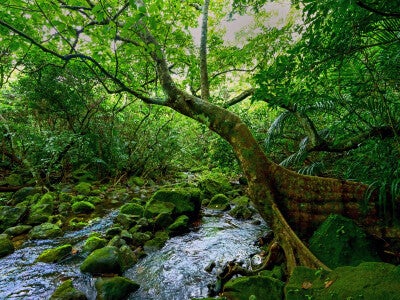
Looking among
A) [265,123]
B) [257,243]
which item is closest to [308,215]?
[257,243]

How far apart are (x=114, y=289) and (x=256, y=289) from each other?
6.41 ft

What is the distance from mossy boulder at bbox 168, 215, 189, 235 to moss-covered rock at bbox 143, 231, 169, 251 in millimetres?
278

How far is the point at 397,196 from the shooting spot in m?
3.37

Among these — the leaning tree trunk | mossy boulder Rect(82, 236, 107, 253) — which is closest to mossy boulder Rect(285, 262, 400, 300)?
the leaning tree trunk

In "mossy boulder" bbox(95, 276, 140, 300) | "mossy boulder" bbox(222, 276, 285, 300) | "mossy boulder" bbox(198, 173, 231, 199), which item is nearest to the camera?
"mossy boulder" bbox(222, 276, 285, 300)

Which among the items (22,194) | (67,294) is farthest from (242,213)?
(22,194)

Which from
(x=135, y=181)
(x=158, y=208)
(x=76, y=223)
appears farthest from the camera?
(x=135, y=181)

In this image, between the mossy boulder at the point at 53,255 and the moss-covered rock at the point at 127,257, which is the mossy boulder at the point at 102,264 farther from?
the mossy boulder at the point at 53,255

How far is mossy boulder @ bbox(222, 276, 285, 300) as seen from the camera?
113 inches

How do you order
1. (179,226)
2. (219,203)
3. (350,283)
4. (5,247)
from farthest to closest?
(219,203), (179,226), (5,247), (350,283)

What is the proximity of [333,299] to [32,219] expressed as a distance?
679 centimetres

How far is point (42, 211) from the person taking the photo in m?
6.65

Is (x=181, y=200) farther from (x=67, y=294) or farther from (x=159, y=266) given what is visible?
(x=67, y=294)

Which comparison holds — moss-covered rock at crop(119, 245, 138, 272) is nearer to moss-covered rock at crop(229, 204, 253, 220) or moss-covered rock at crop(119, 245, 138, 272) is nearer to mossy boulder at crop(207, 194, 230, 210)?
moss-covered rock at crop(229, 204, 253, 220)
